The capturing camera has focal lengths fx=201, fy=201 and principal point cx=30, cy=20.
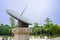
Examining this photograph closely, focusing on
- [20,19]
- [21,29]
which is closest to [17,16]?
[20,19]

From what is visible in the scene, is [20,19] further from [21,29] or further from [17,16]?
[21,29]

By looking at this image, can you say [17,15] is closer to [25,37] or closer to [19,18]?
[19,18]

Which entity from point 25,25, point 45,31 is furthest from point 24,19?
point 45,31

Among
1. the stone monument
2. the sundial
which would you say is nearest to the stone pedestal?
the stone monument

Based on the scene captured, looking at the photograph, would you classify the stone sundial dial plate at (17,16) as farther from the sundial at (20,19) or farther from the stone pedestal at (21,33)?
the stone pedestal at (21,33)

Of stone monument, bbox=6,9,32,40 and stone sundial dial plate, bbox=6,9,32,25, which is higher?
stone sundial dial plate, bbox=6,9,32,25

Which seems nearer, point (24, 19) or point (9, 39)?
point (24, 19)

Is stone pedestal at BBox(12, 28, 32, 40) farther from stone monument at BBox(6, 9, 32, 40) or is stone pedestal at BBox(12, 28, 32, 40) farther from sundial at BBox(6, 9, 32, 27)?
sundial at BBox(6, 9, 32, 27)

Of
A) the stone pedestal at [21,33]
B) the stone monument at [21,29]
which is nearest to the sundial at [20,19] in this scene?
the stone monument at [21,29]

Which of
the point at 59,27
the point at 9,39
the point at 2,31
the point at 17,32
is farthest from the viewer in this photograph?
the point at 59,27

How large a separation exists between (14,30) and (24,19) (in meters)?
0.35

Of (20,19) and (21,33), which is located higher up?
(20,19)

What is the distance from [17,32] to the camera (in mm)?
4309

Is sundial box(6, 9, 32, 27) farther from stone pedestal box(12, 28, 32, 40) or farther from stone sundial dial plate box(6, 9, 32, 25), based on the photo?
stone pedestal box(12, 28, 32, 40)
